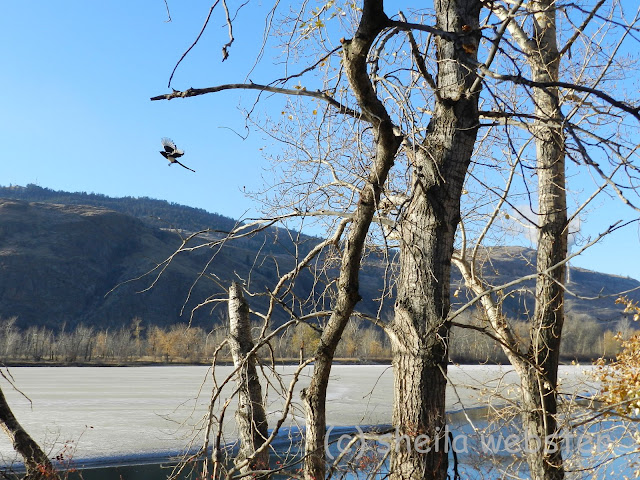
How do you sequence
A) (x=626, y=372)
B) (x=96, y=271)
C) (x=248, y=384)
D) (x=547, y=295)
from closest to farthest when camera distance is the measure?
(x=248, y=384) < (x=547, y=295) < (x=626, y=372) < (x=96, y=271)

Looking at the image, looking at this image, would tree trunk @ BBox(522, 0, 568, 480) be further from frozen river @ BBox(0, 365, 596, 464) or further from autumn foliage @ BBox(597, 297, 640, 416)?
autumn foliage @ BBox(597, 297, 640, 416)

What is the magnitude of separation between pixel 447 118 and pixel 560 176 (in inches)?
100

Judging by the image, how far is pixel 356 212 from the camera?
2.99 metres

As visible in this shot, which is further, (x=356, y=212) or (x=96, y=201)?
(x=96, y=201)

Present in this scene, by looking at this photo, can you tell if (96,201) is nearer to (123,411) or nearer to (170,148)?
(123,411)

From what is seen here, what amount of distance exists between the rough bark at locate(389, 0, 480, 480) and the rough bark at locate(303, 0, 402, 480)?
20 cm

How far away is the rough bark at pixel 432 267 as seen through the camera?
281 cm

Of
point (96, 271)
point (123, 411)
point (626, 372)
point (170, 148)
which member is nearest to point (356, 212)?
point (170, 148)

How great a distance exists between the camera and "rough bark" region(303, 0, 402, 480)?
8.03 feet

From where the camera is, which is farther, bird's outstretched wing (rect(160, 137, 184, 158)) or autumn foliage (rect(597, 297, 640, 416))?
autumn foliage (rect(597, 297, 640, 416))

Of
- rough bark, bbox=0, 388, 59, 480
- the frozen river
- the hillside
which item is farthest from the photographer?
the hillside

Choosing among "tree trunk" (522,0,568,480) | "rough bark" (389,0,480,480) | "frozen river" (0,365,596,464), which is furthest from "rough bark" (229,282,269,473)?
"frozen river" (0,365,596,464)

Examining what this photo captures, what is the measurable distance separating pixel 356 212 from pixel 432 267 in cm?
42

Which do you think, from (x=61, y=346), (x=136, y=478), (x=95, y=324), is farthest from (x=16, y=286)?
(x=136, y=478)
